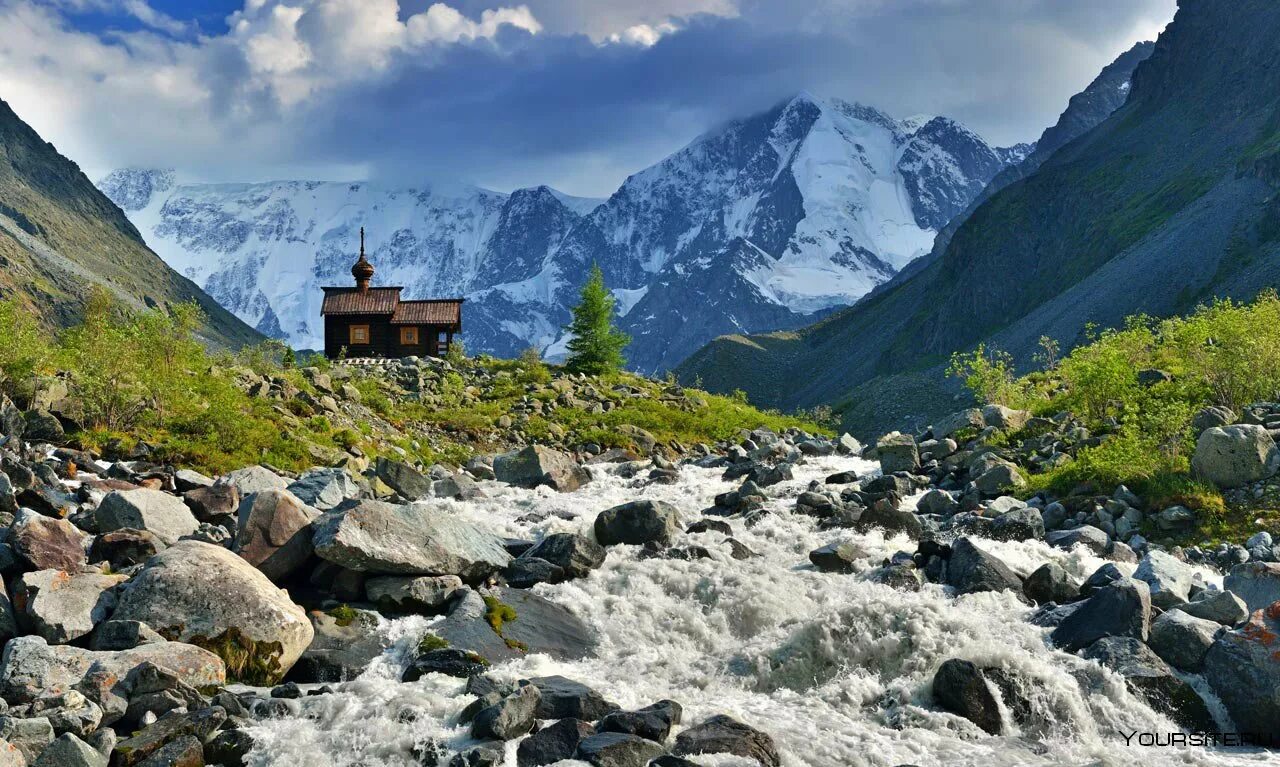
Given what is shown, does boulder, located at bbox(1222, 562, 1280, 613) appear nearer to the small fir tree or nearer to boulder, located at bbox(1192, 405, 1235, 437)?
boulder, located at bbox(1192, 405, 1235, 437)

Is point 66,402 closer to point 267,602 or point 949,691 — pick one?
point 267,602

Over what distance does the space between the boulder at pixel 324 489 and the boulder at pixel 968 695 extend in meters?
12.6

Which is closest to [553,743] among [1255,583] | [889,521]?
[1255,583]

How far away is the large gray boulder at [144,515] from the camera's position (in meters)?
15.9

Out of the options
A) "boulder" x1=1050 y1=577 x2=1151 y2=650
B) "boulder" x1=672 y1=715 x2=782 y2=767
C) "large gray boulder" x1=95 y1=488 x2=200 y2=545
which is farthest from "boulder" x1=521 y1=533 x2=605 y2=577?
"boulder" x1=1050 y1=577 x2=1151 y2=650

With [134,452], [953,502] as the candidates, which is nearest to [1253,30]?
[953,502]

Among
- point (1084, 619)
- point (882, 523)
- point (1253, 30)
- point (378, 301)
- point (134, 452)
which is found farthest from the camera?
point (1253, 30)

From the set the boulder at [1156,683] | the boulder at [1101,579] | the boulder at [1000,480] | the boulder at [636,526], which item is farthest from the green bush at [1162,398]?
the boulder at [636,526]

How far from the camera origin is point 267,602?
13.2m

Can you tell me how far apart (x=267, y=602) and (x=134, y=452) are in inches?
446

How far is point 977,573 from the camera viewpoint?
1592 cm

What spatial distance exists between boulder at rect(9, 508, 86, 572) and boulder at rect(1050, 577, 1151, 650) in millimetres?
15057

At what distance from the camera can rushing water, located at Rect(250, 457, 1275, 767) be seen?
11250 mm

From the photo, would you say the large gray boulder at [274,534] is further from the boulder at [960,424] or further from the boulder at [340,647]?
the boulder at [960,424]
